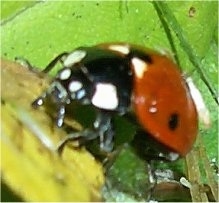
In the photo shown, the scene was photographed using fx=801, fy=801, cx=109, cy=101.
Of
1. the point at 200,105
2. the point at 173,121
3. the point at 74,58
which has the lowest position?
the point at 200,105

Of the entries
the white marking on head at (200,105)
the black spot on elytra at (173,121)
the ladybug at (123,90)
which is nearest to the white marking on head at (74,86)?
the ladybug at (123,90)

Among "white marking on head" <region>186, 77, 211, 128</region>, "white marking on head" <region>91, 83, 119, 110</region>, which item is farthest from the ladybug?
"white marking on head" <region>186, 77, 211, 128</region>

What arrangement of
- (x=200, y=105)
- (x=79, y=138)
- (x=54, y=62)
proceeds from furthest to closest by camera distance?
1. (x=200, y=105)
2. (x=54, y=62)
3. (x=79, y=138)

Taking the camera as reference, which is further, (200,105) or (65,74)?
(200,105)

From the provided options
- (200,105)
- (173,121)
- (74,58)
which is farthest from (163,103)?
(200,105)

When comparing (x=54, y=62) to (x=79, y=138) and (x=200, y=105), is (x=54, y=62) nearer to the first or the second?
(x=79, y=138)

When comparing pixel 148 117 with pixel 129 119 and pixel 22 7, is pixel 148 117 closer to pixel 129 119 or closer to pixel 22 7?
pixel 129 119

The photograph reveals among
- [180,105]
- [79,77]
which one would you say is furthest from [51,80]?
[180,105]

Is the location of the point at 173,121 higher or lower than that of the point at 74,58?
lower

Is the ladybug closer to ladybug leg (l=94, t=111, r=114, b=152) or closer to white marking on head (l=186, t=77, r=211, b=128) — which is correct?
ladybug leg (l=94, t=111, r=114, b=152)
